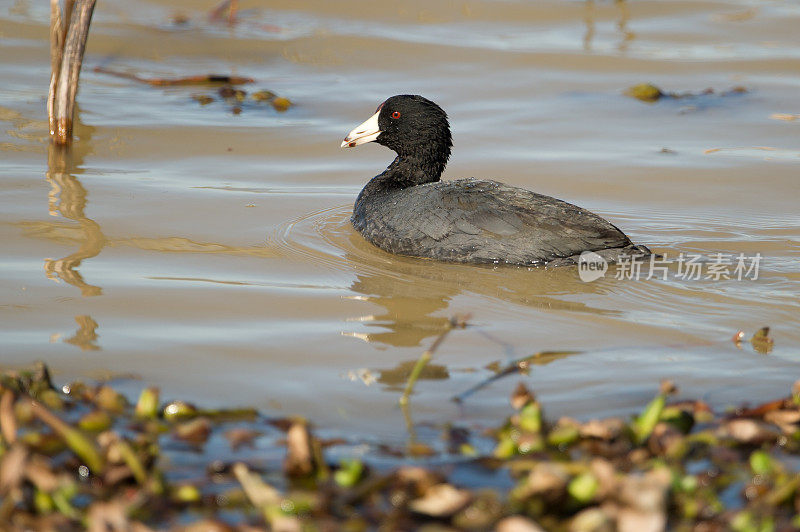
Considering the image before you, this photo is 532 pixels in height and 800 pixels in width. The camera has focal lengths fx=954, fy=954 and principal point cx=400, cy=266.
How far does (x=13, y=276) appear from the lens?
498cm

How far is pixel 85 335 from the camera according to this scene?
169 inches

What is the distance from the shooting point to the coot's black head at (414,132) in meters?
6.44

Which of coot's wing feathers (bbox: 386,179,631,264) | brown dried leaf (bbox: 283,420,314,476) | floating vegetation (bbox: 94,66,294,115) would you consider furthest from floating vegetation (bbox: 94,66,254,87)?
brown dried leaf (bbox: 283,420,314,476)

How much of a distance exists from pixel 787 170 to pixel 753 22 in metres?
4.91

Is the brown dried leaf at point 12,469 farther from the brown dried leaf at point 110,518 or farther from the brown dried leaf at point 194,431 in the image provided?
the brown dried leaf at point 194,431

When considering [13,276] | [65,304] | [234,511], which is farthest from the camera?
[13,276]

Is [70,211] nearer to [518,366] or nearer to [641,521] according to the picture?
[518,366]

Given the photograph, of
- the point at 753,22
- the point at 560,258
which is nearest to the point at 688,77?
the point at 753,22

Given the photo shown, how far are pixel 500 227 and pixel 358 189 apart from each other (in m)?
1.92

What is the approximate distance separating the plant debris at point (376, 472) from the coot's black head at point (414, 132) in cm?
321

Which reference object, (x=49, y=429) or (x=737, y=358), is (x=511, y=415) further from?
(x=49, y=429)

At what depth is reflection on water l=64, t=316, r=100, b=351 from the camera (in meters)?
4.18

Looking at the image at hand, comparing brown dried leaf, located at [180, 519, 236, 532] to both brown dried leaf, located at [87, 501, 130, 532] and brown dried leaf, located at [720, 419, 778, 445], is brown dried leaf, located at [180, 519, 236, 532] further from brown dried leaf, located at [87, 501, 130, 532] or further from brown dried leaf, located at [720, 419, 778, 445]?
brown dried leaf, located at [720, 419, 778, 445]

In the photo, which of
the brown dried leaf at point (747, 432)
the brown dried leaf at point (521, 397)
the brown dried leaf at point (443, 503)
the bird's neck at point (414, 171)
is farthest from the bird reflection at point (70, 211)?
the brown dried leaf at point (747, 432)
